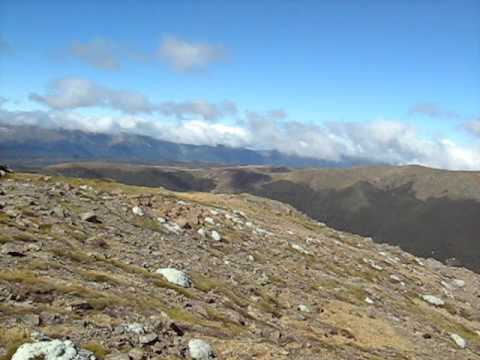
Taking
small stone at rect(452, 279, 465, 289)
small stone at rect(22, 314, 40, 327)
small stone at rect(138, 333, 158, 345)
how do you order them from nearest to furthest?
small stone at rect(22, 314, 40, 327) < small stone at rect(138, 333, 158, 345) < small stone at rect(452, 279, 465, 289)

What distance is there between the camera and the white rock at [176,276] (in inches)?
1577

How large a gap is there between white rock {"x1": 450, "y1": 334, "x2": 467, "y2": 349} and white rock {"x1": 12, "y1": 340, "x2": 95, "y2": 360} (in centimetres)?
5289

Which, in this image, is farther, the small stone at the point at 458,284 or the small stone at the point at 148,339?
the small stone at the point at 458,284

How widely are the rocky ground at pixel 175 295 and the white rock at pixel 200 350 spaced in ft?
0.24

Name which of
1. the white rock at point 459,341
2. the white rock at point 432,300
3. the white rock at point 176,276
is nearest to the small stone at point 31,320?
the white rock at point 176,276

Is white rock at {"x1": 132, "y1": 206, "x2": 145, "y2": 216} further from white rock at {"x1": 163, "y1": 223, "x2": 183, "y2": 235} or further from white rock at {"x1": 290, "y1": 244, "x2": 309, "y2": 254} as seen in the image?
white rock at {"x1": 290, "y1": 244, "x2": 309, "y2": 254}

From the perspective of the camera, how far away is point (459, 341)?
205 feet

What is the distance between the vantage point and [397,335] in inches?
2055

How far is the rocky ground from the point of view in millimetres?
25220

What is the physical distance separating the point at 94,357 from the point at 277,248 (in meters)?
58.5

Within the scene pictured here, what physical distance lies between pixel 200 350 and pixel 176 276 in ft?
48.6

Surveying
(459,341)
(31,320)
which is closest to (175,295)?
(31,320)

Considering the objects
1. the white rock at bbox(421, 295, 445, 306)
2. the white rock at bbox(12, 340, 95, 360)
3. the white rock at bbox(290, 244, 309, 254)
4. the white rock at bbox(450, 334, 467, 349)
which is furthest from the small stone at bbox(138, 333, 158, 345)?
the white rock at bbox(421, 295, 445, 306)

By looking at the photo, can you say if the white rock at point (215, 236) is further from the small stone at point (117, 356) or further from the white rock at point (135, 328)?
the small stone at point (117, 356)
